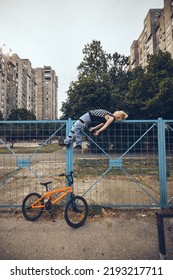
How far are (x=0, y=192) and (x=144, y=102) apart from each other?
1597 centimetres

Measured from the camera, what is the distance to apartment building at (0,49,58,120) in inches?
2370

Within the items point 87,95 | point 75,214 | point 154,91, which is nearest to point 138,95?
point 154,91

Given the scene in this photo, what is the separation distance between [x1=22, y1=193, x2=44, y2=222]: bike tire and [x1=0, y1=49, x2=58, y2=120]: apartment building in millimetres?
62398

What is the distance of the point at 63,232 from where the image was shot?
3.26m

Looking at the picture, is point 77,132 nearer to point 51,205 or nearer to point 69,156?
point 69,156

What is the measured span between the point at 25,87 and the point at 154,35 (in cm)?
6196

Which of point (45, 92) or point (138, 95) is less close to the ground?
point (45, 92)

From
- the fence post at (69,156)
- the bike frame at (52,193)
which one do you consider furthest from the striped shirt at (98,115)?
the bike frame at (52,193)

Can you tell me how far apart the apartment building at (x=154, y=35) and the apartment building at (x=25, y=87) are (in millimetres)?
44469

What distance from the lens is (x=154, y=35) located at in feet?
121

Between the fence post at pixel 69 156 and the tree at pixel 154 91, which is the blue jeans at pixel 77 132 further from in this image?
the tree at pixel 154 91

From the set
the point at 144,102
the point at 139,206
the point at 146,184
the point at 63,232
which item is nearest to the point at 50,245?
the point at 63,232

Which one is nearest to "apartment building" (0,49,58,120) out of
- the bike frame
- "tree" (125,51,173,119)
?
"tree" (125,51,173,119)

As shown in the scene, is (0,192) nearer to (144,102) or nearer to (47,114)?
(144,102)
